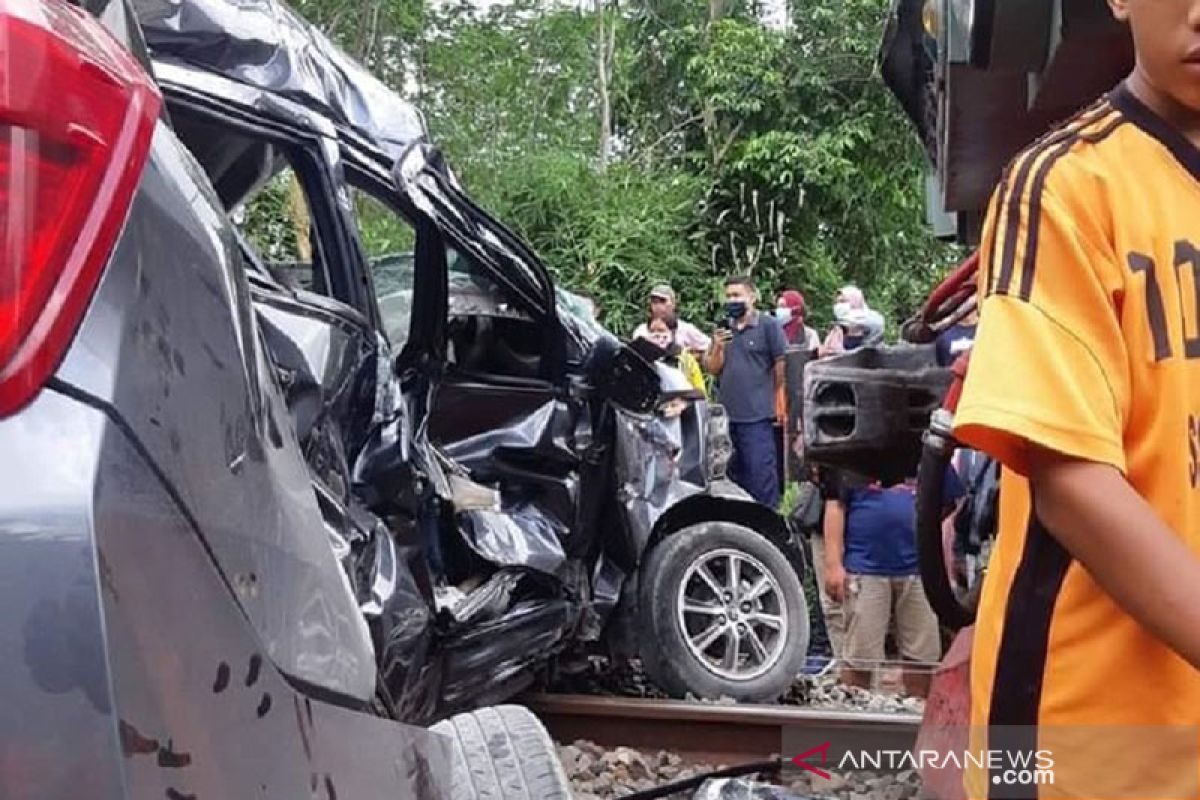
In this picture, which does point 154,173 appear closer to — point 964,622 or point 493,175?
point 964,622

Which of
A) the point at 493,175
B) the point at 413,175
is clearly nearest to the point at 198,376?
the point at 413,175

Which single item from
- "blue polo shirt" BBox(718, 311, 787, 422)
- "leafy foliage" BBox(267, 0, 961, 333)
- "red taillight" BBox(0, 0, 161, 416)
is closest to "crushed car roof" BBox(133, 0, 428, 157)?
"red taillight" BBox(0, 0, 161, 416)

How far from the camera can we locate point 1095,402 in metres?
1.17

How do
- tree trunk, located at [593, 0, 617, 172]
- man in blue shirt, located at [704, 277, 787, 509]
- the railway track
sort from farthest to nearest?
tree trunk, located at [593, 0, 617, 172], man in blue shirt, located at [704, 277, 787, 509], the railway track

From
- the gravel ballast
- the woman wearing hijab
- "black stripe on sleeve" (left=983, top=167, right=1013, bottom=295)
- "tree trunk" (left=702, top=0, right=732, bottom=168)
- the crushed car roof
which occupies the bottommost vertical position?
the gravel ballast

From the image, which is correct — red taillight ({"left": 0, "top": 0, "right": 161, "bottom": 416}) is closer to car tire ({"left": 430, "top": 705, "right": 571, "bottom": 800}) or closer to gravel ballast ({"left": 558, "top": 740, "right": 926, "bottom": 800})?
car tire ({"left": 430, "top": 705, "right": 571, "bottom": 800})

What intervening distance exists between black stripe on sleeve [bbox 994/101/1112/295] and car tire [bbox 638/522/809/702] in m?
4.46

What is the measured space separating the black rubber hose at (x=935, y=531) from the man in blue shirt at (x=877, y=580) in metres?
3.31

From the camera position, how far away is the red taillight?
0.95 metres

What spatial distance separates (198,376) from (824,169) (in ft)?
59.2

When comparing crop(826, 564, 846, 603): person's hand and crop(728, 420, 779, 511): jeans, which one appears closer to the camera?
crop(826, 564, 846, 603): person's hand

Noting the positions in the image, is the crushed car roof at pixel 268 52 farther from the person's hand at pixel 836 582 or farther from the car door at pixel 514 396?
the person's hand at pixel 836 582

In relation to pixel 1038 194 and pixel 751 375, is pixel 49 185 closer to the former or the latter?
pixel 1038 194

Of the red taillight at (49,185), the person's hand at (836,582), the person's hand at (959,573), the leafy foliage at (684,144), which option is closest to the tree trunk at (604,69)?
the leafy foliage at (684,144)
